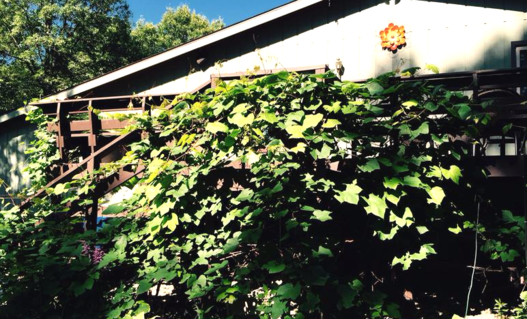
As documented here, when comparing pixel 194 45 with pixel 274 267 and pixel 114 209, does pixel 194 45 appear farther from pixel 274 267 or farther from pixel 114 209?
pixel 274 267

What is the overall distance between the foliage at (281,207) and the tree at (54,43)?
24.8m

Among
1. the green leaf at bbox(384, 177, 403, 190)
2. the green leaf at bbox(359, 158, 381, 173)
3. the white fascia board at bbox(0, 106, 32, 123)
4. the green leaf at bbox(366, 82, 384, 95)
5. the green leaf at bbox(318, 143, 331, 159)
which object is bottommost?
the green leaf at bbox(384, 177, 403, 190)

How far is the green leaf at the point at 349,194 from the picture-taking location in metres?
2.65

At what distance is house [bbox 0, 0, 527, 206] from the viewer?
605 centimetres

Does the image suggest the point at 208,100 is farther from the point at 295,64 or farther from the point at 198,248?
the point at 295,64

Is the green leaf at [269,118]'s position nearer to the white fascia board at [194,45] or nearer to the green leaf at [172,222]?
the green leaf at [172,222]

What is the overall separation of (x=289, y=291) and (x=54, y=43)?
27.3m

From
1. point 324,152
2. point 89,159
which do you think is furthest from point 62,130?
point 324,152

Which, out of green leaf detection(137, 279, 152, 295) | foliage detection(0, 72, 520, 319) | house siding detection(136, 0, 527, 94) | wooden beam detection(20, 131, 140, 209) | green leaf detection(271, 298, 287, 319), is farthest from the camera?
A: house siding detection(136, 0, 527, 94)

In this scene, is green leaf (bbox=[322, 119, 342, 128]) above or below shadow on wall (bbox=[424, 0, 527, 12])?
below

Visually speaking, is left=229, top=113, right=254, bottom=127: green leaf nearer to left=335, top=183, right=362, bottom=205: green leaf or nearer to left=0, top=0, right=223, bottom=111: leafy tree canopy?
left=335, top=183, right=362, bottom=205: green leaf

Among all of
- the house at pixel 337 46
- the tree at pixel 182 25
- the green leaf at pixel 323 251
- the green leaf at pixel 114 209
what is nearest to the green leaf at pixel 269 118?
the green leaf at pixel 323 251

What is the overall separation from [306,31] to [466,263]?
5.46 metres

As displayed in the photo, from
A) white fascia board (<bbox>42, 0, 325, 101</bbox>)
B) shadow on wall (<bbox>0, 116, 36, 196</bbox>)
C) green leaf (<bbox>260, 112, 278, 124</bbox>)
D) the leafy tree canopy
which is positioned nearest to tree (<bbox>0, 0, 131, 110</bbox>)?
the leafy tree canopy
